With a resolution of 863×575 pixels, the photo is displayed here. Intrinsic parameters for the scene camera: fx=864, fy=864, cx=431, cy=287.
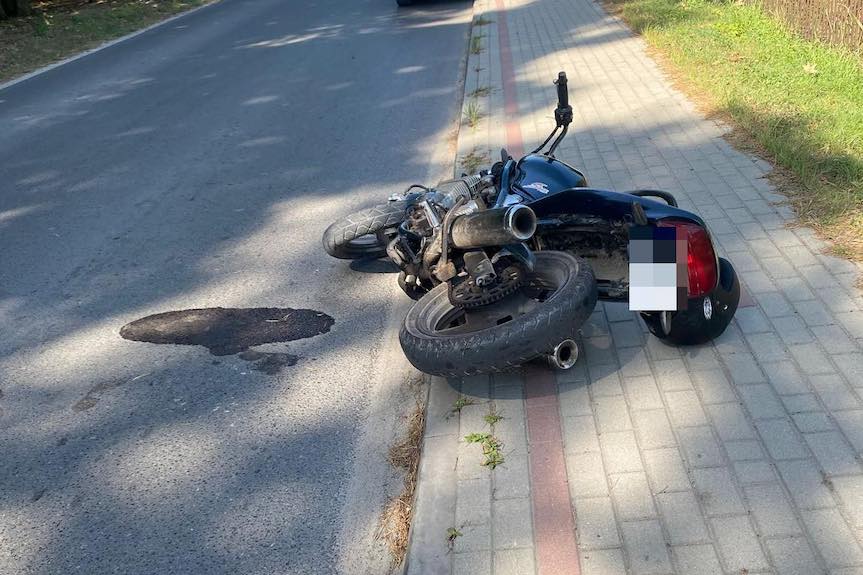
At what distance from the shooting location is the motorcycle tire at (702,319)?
4195 millimetres

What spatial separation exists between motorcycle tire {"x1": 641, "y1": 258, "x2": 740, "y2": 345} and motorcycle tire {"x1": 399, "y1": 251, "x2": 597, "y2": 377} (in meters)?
0.47

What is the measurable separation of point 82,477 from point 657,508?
2.61 m

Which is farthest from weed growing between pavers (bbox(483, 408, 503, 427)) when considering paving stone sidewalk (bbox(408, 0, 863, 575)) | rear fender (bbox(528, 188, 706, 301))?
rear fender (bbox(528, 188, 706, 301))

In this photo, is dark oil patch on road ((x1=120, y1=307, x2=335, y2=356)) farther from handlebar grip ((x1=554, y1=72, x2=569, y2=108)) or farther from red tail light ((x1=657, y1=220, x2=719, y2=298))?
red tail light ((x1=657, y1=220, x2=719, y2=298))

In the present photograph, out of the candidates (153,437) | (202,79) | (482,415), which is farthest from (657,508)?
(202,79)

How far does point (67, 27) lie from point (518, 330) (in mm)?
19307

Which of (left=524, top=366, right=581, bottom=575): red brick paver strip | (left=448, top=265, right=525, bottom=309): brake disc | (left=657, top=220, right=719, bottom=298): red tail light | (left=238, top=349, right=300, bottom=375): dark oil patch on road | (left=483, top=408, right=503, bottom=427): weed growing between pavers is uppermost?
(left=657, top=220, right=719, bottom=298): red tail light

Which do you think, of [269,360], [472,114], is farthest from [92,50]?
[269,360]

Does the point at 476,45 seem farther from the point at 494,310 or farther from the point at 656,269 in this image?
the point at 656,269

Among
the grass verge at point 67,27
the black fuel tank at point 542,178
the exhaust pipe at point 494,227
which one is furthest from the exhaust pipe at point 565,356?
the grass verge at point 67,27

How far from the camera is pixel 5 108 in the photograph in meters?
12.6

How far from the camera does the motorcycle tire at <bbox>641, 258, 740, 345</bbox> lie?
420 cm

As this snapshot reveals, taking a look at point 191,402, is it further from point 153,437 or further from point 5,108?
point 5,108

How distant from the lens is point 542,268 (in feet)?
14.3
